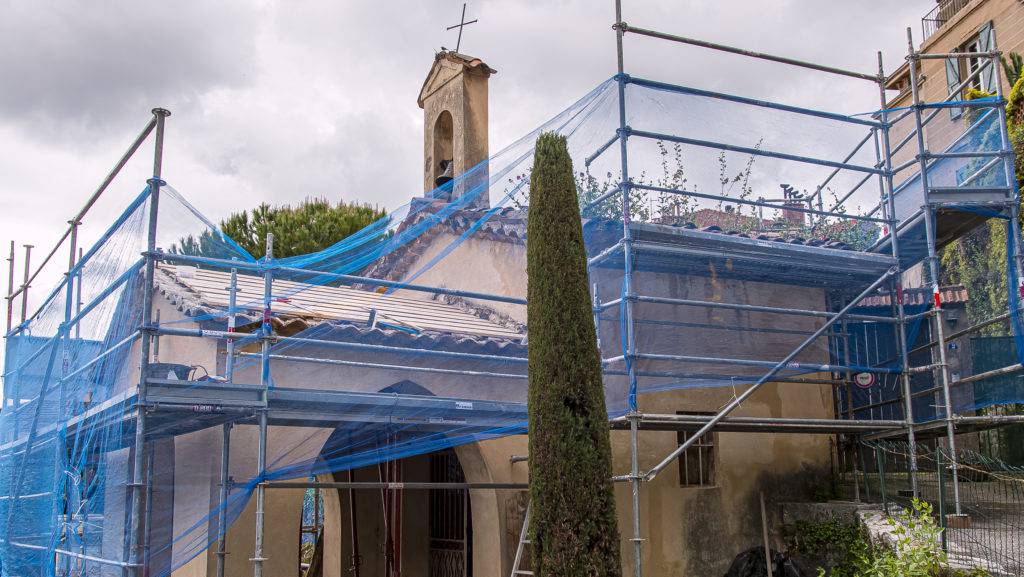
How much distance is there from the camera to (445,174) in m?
14.2

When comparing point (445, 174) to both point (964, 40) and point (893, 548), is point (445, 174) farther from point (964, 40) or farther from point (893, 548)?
point (964, 40)

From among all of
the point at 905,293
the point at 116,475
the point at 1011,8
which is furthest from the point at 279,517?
the point at 1011,8

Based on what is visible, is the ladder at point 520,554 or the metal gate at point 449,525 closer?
the ladder at point 520,554

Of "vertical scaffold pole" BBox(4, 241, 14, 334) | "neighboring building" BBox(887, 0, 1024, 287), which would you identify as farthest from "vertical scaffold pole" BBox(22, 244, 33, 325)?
"neighboring building" BBox(887, 0, 1024, 287)

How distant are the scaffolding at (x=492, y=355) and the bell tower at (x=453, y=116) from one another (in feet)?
14.4

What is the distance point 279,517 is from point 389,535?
3.66 meters

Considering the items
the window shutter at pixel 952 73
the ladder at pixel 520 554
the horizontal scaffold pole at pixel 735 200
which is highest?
the window shutter at pixel 952 73

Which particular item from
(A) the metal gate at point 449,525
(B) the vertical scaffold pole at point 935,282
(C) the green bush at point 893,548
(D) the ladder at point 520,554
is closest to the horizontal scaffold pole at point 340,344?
(D) the ladder at point 520,554

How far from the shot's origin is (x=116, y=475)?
25.9 feet

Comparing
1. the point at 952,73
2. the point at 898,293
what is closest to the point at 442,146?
the point at 898,293

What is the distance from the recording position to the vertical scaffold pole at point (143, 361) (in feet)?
22.9

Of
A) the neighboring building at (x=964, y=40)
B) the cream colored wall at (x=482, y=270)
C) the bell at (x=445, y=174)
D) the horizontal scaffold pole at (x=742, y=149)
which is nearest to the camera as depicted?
the horizontal scaffold pole at (x=742, y=149)

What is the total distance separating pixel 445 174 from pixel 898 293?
7042 mm

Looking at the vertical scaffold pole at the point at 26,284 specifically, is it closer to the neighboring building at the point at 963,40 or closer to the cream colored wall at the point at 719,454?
the cream colored wall at the point at 719,454
